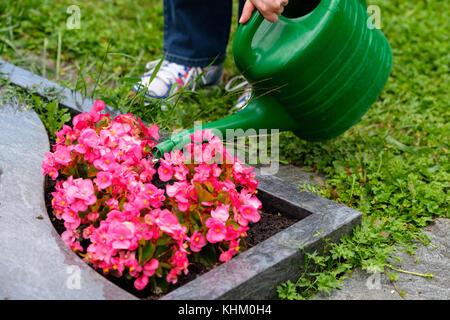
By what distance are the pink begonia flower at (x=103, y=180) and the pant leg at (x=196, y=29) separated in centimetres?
113

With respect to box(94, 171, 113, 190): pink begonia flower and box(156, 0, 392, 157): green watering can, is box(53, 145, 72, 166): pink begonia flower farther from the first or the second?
box(156, 0, 392, 157): green watering can

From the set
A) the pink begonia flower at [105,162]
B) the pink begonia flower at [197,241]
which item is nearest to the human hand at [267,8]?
the pink begonia flower at [105,162]

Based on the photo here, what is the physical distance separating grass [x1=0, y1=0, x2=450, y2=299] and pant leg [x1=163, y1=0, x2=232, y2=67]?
17 cm

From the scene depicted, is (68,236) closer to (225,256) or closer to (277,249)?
(225,256)

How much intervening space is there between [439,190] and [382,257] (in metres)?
0.53

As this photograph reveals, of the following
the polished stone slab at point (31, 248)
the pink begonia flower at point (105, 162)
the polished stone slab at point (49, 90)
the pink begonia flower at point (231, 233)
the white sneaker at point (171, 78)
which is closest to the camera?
the polished stone slab at point (31, 248)

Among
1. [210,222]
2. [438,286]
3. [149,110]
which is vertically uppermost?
[149,110]

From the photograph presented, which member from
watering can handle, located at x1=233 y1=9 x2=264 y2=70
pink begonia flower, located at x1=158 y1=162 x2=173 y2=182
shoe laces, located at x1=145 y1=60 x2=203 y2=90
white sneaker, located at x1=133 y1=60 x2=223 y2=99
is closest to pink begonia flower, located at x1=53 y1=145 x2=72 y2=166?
pink begonia flower, located at x1=158 y1=162 x2=173 y2=182

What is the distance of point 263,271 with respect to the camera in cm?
119

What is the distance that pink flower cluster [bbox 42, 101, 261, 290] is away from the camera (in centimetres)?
114

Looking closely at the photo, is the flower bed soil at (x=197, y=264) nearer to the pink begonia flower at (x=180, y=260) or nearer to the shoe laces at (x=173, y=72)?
the pink begonia flower at (x=180, y=260)

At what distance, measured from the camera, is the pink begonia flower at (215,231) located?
118cm

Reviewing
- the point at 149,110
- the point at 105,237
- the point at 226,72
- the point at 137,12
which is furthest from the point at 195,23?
the point at 105,237

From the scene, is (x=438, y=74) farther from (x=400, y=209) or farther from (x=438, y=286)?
(x=438, y=286)
